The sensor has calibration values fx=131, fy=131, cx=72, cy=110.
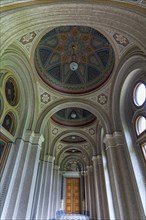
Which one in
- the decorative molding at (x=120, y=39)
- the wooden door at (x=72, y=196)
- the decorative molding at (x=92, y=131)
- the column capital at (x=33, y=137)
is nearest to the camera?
the decorative molding at (x=120, y=39)

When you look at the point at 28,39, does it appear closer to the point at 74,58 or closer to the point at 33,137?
the point at 74,58

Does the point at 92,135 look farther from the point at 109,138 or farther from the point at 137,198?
the point at 137,198

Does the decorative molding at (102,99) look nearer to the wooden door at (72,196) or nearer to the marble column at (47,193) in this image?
the marble column at (47,193)

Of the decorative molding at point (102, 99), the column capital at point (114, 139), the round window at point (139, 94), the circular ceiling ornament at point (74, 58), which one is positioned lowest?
the column capital at point (114, 139)

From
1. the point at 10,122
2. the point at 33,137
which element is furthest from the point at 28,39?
the point at 33,137

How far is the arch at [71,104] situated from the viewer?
692 cm

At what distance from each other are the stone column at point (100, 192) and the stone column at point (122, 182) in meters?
2.79

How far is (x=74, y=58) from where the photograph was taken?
25.8 ft

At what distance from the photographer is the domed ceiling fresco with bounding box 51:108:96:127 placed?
34.4 ft

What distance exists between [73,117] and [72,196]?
9335 millimetres

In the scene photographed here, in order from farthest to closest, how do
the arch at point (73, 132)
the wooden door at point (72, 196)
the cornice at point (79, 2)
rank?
the wooden door at point (72, 196)
the arch at point (73, 132)
the cornice at point (79, 2)

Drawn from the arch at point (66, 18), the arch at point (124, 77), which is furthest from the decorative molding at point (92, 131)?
the arch at point (66, 18)

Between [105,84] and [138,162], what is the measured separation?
13.7ft

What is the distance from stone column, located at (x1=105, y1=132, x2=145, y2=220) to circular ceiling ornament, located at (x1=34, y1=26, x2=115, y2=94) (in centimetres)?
346
